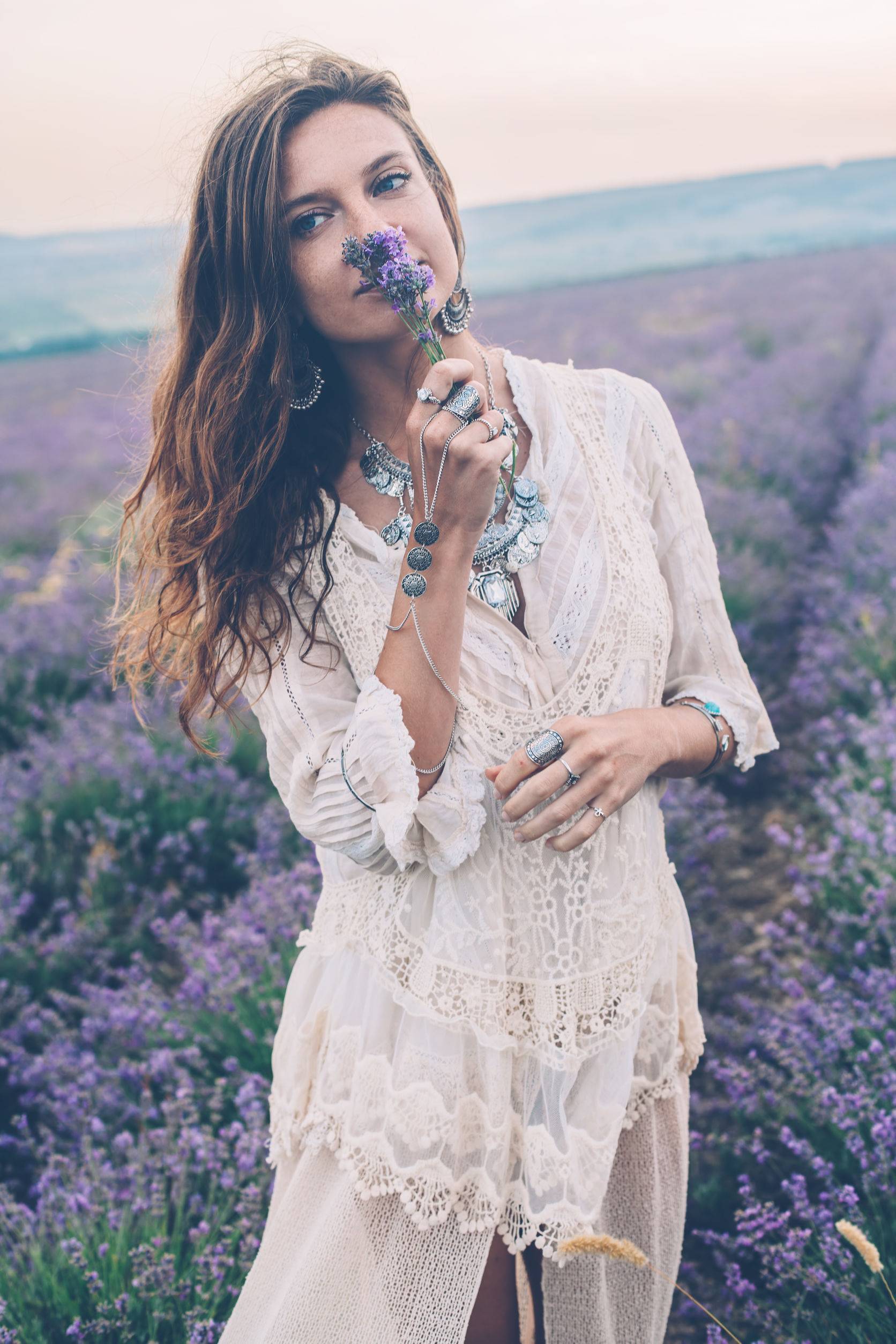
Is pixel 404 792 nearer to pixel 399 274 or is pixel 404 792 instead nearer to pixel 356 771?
pixel 356 771

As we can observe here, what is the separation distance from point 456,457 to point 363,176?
0.48 metres

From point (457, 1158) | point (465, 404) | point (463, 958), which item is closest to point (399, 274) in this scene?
point (465, 404)

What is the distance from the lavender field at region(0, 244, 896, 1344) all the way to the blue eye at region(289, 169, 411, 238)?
464mm

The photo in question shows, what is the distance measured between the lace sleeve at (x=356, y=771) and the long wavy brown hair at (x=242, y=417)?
5 centimetres

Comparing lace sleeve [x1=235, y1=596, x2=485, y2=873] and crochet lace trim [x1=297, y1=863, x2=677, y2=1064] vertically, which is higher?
lace sleeve [x1=235, y1=596, x2=485, y2=873]

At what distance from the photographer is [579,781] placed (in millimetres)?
1235

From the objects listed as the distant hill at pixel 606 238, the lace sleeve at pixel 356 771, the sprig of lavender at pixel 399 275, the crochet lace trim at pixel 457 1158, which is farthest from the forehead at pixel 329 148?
the distant hill at pixel 606 238

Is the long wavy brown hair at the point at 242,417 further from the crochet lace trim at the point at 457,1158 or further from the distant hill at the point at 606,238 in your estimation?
the distant hill at the point at 606,238

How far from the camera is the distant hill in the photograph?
29.9ft

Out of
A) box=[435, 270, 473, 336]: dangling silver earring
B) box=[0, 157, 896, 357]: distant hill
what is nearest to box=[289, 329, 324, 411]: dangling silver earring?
box=[435, 270, 473, 336]: dangling silver earring

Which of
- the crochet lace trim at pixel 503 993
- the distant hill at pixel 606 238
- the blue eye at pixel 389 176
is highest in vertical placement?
the blue eye at pixel 389 176

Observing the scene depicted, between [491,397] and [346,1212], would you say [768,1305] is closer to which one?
[346,1212]

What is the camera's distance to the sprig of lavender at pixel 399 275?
122cm

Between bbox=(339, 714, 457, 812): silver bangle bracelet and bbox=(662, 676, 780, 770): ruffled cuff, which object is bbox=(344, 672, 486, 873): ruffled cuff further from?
bbox=(662, 676, 780, 770): ruffled cuff
